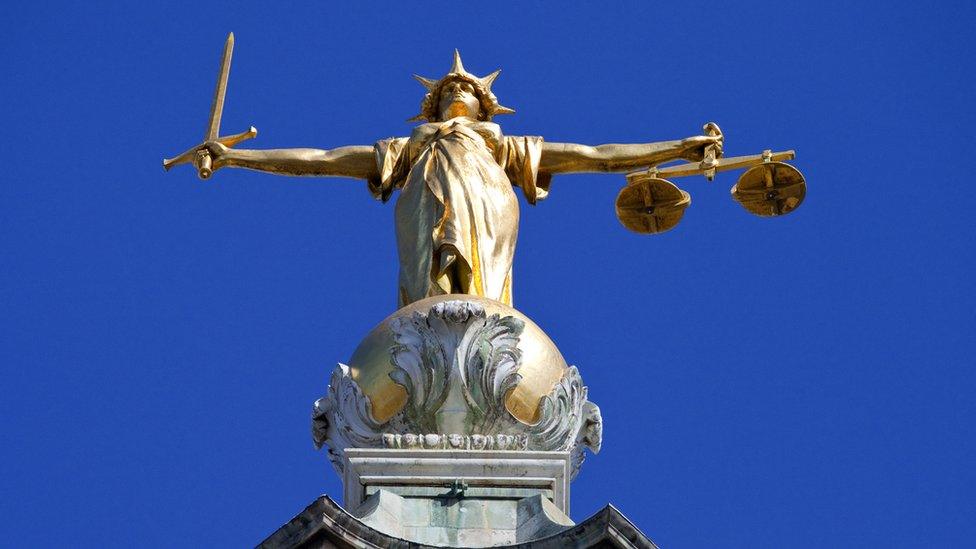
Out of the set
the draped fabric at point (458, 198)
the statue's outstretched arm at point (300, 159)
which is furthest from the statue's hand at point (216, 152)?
the draped fabric at point (458, 198)

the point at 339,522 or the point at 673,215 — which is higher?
the point at 673,215

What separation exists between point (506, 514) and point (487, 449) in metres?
0.72

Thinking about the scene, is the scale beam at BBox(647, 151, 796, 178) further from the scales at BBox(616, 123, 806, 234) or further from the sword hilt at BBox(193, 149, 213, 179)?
the sword hilt at BBox(193, 149, 213, 179)

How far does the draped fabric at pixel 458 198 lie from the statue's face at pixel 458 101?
0.40 m

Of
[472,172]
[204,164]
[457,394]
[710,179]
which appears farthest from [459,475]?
[204,164]

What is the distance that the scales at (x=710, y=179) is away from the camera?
3291 cm

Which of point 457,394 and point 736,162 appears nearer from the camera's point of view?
point 457,394

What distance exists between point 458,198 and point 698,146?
9.33ft

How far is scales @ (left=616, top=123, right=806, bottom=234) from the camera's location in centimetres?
3291

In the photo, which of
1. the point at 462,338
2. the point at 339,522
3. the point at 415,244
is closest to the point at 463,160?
the point at 415,244

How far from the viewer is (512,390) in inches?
1164

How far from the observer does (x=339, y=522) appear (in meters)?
27.0

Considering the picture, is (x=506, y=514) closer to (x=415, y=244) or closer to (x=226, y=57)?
(x=415, y=244)

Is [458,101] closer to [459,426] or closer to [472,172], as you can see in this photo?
[472,172]
